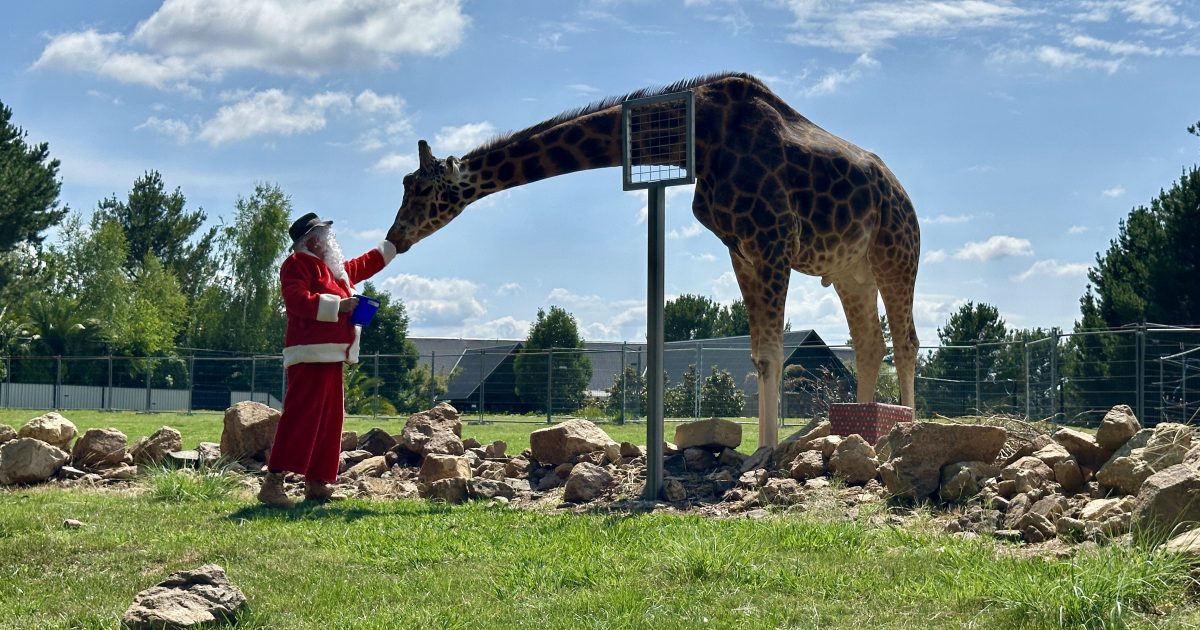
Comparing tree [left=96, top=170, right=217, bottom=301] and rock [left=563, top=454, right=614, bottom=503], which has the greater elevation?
tree [left=96, top=170, right=217, bottom=301]

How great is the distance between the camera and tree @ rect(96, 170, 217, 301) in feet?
213

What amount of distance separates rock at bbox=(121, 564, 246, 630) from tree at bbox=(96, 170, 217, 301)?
207 feet

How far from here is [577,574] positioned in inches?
206

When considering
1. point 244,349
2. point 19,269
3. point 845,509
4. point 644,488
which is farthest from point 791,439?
point 244,349

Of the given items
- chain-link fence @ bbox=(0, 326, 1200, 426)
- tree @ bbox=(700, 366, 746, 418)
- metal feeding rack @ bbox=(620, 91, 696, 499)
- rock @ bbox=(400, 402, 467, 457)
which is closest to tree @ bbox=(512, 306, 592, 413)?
chain-link fence @ bbox=(0, 326, 1200, 426)

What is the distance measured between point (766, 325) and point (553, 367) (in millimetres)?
20476

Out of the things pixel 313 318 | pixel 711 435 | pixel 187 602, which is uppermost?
pixel 313 318

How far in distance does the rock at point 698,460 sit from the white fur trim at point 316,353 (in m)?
2.94

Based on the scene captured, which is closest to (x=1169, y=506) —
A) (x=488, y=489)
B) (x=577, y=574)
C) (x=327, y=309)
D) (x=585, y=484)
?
(x=577, y=574)

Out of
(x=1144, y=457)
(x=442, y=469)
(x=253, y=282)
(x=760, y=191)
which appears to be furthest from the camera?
(x=253, y=282)

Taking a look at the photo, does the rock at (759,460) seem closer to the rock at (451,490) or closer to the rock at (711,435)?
the rock at (711,435)

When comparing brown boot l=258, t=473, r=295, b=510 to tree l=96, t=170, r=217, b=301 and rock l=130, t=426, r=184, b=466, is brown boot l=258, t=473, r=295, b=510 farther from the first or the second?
tree l=96, t=170, r=217, b=301

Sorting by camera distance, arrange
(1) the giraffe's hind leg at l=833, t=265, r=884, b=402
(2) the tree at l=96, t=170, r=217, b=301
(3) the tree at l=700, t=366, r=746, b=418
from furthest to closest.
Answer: (2) the tree at l=96, t=170, r=217, b=301, (3) the tree at l=700, t=366, r=746, b=418, (1) the giraffe's hind leg at l=833, t=265, r=884, b=402

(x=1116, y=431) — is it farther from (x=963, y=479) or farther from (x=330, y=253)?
(x=330, y=253)
